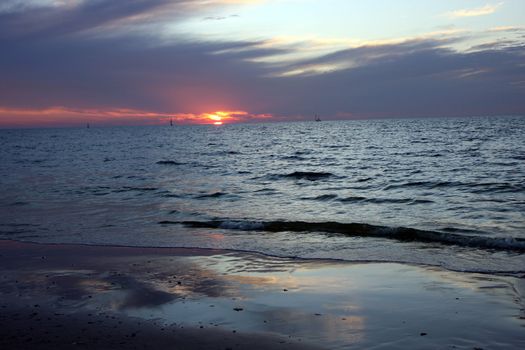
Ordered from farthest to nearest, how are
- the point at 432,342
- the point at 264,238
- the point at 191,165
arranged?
the point at 191,165
the point at 264,238
the point at 432,342

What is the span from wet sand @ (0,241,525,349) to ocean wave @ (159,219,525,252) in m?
3.18

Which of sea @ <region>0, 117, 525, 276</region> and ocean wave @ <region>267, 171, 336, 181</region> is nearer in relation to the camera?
sea @ <region>0, 117, 525, 276</region>

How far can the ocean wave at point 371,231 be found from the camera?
41.6 feet

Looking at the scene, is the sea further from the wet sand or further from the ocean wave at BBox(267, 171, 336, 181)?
the wet sand

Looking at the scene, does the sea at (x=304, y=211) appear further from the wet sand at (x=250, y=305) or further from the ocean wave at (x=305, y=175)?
the wet sand at (x=250, y=305)

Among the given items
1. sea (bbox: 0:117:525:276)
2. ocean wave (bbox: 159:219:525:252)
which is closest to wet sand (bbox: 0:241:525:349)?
sea (bbox: 0:117:525:276)

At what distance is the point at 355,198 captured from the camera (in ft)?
71.1

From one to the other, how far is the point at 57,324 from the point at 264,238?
7742mm

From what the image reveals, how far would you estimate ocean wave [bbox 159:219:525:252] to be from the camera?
1268 centimetres

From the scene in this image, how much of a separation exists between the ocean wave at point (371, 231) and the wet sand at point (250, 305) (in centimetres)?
318

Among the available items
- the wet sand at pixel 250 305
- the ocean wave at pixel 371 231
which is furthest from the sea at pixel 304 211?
the wet sand at pixel 250 305

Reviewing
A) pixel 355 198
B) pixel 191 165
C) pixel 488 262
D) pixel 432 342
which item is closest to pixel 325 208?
pixel 355 198

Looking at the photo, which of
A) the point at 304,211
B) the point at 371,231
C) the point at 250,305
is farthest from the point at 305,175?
the point at 250,305

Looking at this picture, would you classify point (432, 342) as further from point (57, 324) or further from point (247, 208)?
point (247, 208)
